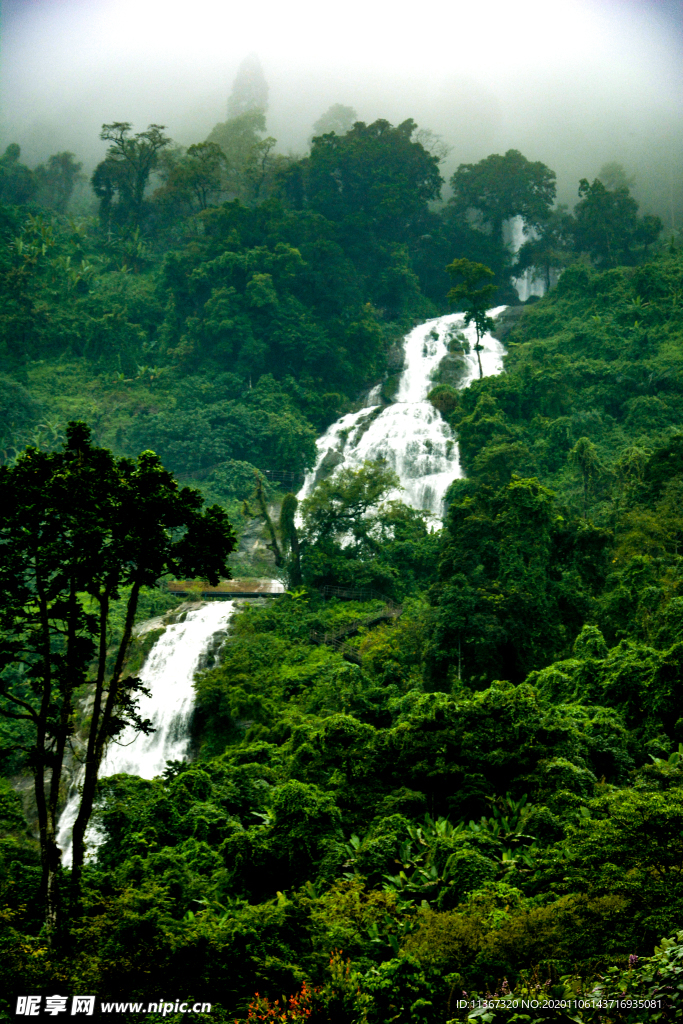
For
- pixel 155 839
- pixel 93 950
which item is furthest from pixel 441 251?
pixel 93 950

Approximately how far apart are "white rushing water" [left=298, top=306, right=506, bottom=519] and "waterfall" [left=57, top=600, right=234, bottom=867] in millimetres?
10236

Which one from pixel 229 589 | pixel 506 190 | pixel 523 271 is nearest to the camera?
pixel 229 589

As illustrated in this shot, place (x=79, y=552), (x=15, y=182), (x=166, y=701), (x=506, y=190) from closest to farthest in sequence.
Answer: (x=79, y=552) < (x=166, y=701) < (x=506, y=190) < (x=15, y=182)

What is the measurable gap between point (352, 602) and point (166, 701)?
268 inches

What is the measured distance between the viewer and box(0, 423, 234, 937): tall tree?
9609mm

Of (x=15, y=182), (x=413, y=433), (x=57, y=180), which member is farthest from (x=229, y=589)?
(x=57, y=180)

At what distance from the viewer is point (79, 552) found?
9.65m

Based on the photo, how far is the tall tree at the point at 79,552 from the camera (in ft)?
31.5

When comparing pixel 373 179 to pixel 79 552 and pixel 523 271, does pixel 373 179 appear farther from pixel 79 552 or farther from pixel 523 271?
pixel 79 552

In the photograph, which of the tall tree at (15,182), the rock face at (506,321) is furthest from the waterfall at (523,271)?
the tall tree at (15,182)

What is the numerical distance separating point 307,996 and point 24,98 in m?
76.6

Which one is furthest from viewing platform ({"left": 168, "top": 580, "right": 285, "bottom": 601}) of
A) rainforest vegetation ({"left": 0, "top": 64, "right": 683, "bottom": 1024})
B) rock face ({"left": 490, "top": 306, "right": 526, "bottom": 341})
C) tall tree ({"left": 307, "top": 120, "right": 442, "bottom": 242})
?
tall tree ({"left": 307, "top": 120, "right": 442, "bottom": 242})

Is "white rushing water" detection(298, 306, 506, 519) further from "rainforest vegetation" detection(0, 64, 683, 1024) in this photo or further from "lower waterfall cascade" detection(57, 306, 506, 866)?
"rainforest vegetation" detection(0, 64, 683, 1024)

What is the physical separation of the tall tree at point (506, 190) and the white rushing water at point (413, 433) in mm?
12563
